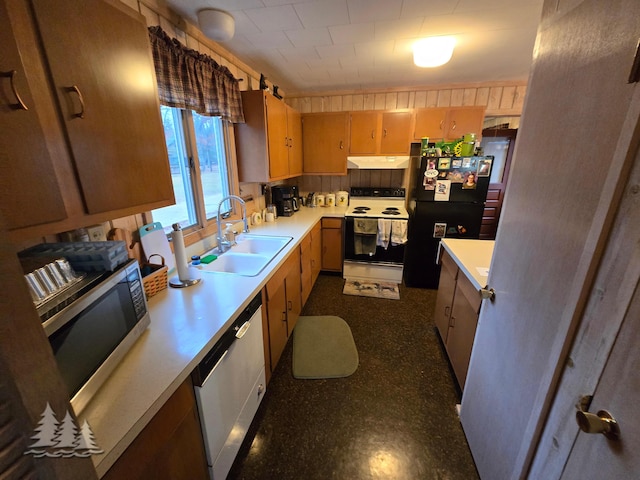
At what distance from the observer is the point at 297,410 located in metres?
1.59

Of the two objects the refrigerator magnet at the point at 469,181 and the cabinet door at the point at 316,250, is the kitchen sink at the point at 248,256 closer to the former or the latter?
the cabinet door at the point at 316,250

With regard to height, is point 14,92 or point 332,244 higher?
point 14,92

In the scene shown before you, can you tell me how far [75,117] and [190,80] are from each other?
1023 mm

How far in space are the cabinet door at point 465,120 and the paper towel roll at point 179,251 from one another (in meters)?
3.09

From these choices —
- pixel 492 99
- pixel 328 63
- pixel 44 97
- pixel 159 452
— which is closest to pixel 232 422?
pixel 159 452

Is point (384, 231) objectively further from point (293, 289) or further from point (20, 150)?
point (20, 150)

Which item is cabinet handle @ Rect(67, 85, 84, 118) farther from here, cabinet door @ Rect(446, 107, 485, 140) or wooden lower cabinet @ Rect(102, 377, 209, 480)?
cabinet door @ Rect(446, 107, 485, 140)

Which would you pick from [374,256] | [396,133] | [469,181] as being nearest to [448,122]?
[396,133]

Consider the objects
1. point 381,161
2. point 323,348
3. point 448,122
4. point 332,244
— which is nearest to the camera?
point 323,348

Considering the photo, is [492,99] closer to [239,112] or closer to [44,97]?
[239,112]

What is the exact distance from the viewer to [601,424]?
0.55m

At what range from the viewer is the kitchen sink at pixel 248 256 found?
174 cm

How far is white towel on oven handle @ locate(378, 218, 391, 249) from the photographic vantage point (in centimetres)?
290

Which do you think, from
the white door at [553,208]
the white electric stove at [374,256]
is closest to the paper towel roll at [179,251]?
the white door at [553,208]
